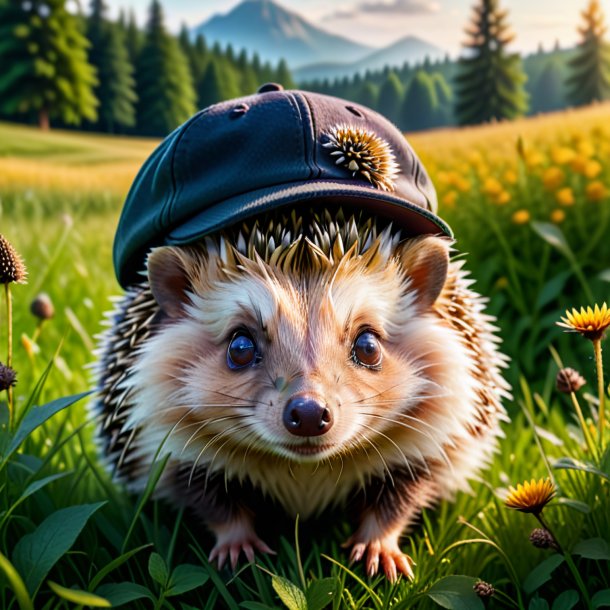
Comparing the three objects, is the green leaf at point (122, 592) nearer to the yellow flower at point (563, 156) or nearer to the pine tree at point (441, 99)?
the yellow flower at point (563, 156)

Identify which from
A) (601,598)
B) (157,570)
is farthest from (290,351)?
(601,598)

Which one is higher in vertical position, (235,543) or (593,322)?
(593,322)

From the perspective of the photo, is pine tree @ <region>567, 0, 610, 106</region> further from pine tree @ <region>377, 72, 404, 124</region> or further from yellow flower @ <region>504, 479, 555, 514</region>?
yellow flower @ <region>504, 479, 555, 514</region>

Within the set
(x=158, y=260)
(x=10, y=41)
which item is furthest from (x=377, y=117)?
(x=10, y=41)

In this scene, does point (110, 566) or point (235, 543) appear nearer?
point (110, 566)

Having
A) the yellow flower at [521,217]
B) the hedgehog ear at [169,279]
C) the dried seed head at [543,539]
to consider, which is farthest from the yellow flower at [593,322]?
the yellow flower at [521,217]

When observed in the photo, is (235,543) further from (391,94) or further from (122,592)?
(391,94)

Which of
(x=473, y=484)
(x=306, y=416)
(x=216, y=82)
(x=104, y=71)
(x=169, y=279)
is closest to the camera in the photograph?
(x=306, y=416)
